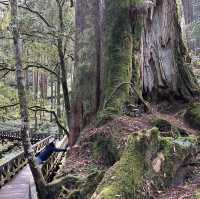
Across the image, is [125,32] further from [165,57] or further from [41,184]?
[41,184]

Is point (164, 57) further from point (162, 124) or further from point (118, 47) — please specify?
point (162, 124)

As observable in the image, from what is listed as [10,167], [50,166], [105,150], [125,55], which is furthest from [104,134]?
[10,167]

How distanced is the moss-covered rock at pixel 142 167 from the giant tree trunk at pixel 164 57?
440 cm

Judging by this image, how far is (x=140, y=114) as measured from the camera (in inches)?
369

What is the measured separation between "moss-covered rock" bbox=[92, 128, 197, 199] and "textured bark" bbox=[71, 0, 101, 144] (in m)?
4.14

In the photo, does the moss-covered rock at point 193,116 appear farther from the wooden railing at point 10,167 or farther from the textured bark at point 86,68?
the wooden railing at point 10,167

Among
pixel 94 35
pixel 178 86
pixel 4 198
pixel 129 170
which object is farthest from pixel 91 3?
pixel 129 170

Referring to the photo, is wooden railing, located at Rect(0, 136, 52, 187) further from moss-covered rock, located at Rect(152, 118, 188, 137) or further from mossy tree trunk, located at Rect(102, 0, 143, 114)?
moss-covered rock, located at Rect(152, 118, 188, 137)

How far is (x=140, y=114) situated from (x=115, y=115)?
35.7 inches

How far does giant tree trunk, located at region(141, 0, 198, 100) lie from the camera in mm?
10656

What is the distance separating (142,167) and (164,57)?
20.5ft

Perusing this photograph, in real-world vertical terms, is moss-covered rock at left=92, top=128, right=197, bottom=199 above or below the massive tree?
below

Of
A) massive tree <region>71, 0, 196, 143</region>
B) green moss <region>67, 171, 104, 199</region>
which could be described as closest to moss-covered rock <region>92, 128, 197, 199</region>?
green moss <region>67, 171, 104, 199</region>

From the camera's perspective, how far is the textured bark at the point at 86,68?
33.3ft
